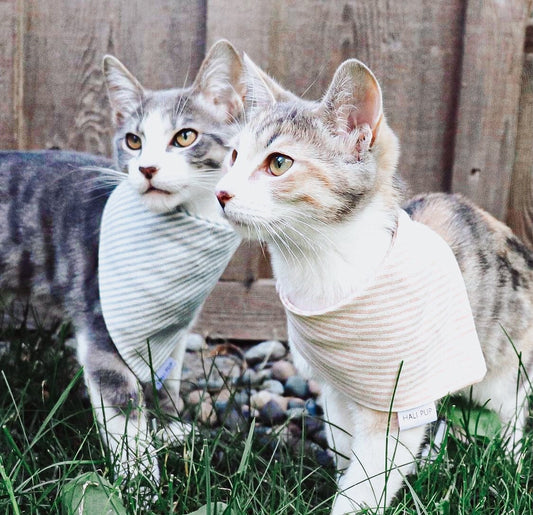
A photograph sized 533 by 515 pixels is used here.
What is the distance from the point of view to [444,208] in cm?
A: 231

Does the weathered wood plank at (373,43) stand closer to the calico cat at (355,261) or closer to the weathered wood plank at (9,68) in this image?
the weathered wood plank at (9,68)

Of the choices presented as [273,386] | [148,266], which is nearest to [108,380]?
[148,266]

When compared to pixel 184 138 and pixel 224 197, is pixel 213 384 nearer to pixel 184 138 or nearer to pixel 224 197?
pixel 184 138

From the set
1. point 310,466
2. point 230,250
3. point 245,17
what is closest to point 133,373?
point 230,250

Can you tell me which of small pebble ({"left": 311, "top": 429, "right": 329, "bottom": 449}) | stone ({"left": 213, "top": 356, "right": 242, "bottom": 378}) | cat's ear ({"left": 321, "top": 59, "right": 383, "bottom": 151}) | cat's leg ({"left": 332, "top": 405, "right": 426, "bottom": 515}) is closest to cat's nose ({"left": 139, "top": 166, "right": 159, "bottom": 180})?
cat's ear ({"left": 321, "top": 59, "right": 383, "bottom": 151})

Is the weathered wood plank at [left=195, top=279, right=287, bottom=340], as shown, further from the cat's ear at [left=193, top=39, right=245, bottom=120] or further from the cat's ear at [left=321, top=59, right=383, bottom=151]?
the cat's ear at [left=321, top=59, right=383, bottom=151]

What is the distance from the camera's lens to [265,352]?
332 centimetres

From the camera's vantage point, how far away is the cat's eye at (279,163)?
71.3 inches

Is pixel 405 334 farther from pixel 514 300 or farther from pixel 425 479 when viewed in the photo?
pixel 514 300

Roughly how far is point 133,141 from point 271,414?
3.55 feet

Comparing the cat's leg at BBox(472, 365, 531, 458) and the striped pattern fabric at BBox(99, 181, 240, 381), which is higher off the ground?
the striped pattern fabric at BBox(99, 181, 240, 381)

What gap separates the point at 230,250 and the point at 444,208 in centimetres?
70

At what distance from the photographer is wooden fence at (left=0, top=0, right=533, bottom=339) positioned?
313 centimetres

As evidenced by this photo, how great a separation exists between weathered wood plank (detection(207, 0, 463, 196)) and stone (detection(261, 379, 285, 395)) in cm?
121
